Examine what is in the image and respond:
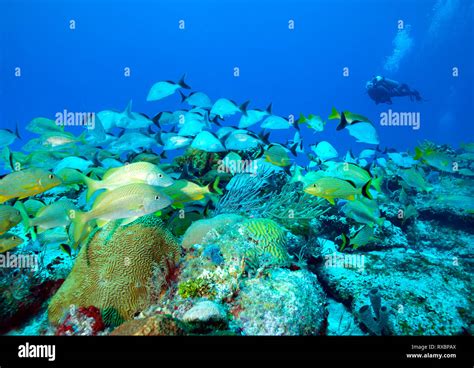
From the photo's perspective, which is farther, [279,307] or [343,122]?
[343,122]

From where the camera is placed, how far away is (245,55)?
106 meters

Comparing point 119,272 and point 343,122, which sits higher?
point 343,122

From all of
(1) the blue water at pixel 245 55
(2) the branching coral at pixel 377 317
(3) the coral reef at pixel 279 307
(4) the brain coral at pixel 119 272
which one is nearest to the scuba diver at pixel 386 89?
(2) the branching coral at pixel 377 317

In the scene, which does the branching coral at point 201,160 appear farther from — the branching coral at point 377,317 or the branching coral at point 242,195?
the branching coral at point 377,317

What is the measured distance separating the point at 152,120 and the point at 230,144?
6.80 feet

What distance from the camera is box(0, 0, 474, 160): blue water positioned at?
75875mm

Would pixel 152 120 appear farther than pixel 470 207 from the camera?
No

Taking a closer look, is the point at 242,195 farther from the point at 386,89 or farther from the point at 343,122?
the point at 386,89

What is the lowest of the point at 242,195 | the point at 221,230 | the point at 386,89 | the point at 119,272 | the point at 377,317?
the point at 377,317

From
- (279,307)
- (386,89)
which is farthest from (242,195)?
(386,89)

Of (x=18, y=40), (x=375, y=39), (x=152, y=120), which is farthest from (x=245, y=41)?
(x=152, y=120)

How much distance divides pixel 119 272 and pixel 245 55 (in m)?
113
